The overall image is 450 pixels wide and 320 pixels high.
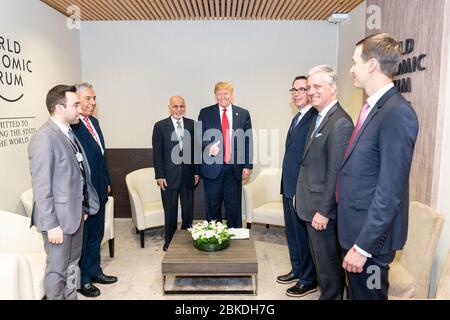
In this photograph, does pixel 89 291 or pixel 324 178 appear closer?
pixel 324 178

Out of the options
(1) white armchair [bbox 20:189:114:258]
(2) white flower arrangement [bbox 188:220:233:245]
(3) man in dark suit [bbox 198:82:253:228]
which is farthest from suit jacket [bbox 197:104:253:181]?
(1) white armchair [bbox 20:189:114:258]

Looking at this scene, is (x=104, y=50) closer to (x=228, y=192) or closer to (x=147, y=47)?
(x=147, y=47)

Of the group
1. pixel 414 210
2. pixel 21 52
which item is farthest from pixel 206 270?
pixel 21 52

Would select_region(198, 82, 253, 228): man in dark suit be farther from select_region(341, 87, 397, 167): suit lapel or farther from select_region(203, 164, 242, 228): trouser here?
select_region(341, 87, 397, 167): suit lapel

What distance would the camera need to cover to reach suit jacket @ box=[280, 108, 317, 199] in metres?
3.28

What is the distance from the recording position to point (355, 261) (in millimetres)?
1931

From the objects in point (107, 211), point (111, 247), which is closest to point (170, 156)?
point (107, 211)

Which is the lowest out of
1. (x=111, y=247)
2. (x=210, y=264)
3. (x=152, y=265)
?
(x=152, y=265)

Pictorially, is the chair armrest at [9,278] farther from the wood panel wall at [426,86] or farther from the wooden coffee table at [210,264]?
the wood panel wall at [426,86]

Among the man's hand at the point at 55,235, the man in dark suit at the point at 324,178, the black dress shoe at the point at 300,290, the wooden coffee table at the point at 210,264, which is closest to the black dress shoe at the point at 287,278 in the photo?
the black dress shoe at the point at 300,290

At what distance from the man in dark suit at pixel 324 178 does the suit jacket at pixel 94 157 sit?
194 centimetres

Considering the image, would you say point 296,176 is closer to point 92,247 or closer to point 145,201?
point 92,247

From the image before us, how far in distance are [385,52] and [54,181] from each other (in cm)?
231

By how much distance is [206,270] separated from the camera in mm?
3143
